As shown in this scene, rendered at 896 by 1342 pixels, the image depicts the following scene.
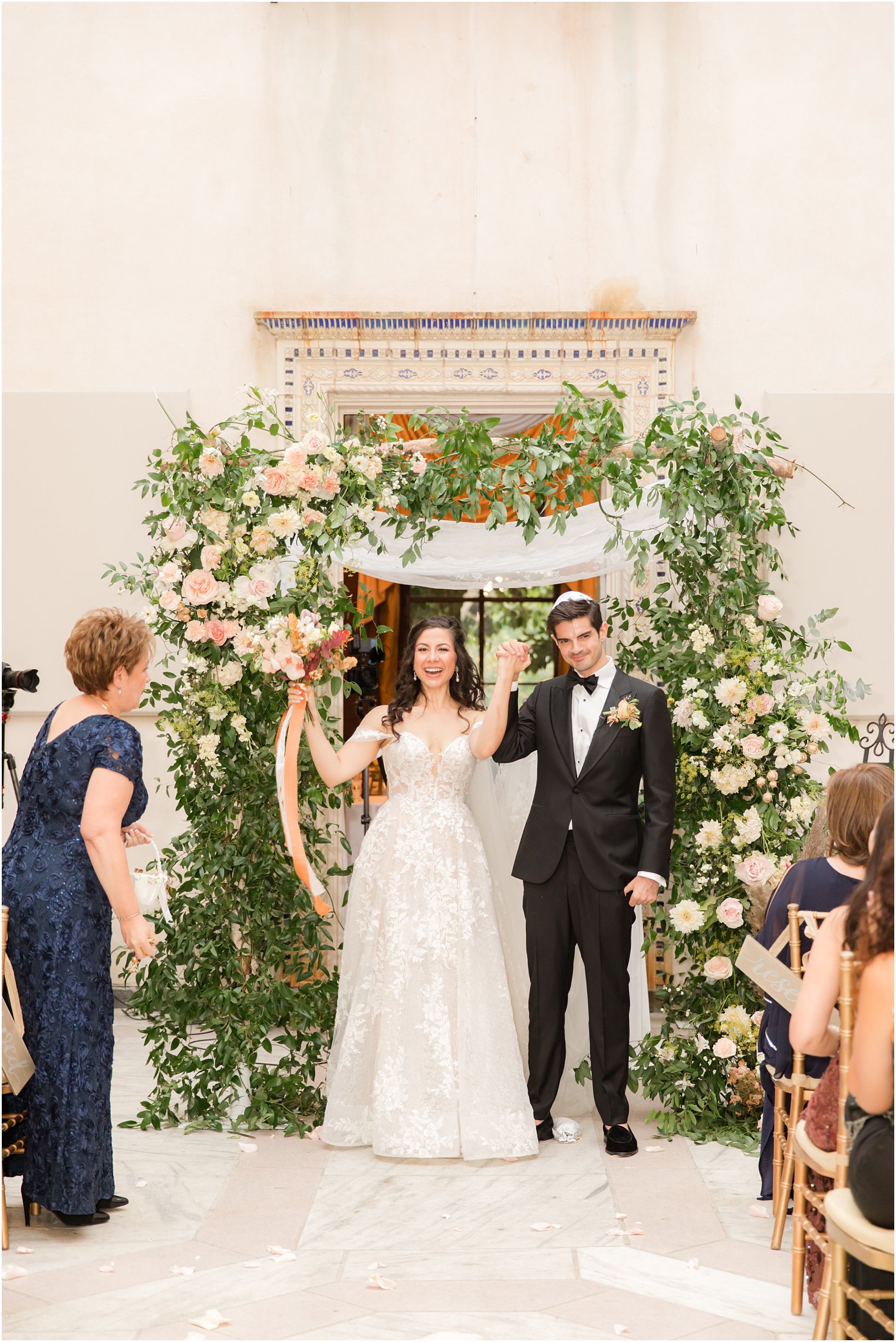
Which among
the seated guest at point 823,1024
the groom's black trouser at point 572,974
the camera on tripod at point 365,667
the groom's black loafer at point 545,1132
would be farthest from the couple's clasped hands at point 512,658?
the camera on tripod at point 365,667

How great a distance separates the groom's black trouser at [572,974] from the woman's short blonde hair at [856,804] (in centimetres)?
112

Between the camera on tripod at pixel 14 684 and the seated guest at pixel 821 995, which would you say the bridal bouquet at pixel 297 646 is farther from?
the seated guest at pixel 821 995

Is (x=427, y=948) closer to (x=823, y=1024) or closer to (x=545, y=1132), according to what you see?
(x=545, y=1132)

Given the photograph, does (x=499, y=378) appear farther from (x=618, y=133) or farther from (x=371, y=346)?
(x=618, y=133)

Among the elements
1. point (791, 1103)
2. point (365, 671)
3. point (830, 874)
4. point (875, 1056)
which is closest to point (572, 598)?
point (830, 874)

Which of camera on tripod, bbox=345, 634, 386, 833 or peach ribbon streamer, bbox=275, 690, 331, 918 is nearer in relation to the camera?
peach ribbon streamer, bbox=275, 690, 331, 918

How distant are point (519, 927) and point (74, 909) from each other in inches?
67.1

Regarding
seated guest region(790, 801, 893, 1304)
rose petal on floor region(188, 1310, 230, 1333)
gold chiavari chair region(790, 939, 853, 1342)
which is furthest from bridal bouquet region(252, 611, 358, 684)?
gold chiavari chair region(790, 939, 853, 1342)

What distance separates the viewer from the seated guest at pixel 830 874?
2979 mm

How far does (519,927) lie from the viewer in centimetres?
446

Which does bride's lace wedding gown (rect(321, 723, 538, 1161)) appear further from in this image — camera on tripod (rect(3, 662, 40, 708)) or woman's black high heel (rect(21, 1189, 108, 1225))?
camera on tripod (rect(3, 662, 40, 708))

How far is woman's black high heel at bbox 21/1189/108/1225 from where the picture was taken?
336cm

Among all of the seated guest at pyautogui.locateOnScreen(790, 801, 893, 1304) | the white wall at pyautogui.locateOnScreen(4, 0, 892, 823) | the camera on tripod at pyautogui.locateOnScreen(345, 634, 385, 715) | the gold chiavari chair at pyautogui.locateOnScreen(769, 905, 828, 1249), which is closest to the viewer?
the seated guest at pyautogui.locateOnScreen(790, 801, 893, 1304)

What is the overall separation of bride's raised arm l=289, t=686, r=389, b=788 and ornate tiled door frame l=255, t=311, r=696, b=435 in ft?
6.77
